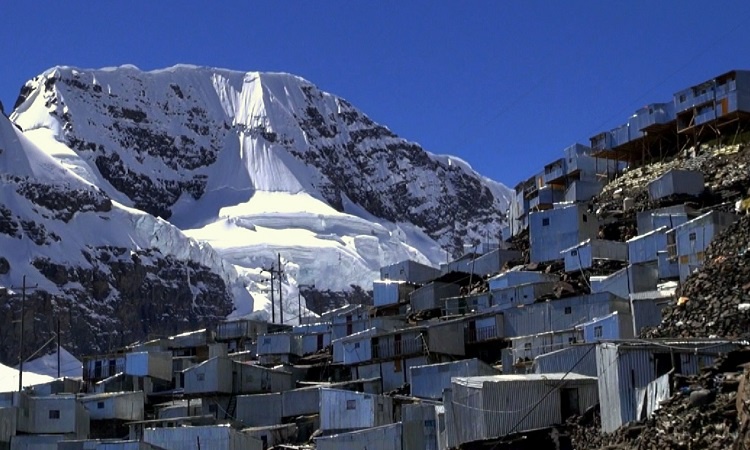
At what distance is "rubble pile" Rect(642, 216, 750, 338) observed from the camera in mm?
30984

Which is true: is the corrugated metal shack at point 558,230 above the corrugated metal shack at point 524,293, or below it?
above

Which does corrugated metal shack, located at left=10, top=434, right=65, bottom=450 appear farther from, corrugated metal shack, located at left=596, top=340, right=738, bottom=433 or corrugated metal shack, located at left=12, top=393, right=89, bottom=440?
corrugated metal shack, located at left=596, top=340, right=738, bottom=433

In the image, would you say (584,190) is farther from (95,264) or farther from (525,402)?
(95,264)

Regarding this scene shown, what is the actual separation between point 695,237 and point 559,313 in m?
6.59

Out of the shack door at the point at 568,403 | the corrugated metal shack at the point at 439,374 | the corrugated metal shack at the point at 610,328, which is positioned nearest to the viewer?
the shack door at the point at 568,403

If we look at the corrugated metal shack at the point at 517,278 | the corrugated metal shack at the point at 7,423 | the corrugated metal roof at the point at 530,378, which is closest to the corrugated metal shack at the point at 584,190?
the corrugated metal shack at the point at 517,278

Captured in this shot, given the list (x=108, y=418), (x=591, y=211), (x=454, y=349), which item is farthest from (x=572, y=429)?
(x=591, y=211)

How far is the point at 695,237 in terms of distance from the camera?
46812 mm

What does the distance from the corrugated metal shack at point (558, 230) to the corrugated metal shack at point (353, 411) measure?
59.2ft

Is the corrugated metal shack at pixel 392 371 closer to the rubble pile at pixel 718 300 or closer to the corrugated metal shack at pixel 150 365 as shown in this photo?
the corrugated metal shack at pixel 150 365

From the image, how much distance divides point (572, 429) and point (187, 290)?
137105 millimetres

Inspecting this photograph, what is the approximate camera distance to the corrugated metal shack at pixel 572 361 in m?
35.0

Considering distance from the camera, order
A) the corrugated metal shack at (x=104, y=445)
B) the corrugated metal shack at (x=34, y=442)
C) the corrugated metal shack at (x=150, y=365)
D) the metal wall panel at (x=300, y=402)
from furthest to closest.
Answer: the corrugated metal shack at (x=150, y=365) → the metal wall panel at (x=300, y=402) → the corrugated metal shack at (x=34, y=442) → the corrugated metal shack at (x=104, y=445)

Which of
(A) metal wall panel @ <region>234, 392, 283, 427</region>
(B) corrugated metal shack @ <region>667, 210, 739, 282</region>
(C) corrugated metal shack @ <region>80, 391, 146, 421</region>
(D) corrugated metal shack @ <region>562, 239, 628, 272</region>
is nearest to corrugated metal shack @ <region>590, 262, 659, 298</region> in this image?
(B) corrugated metal shack @ <region>667, 210, 739, 282</region>
